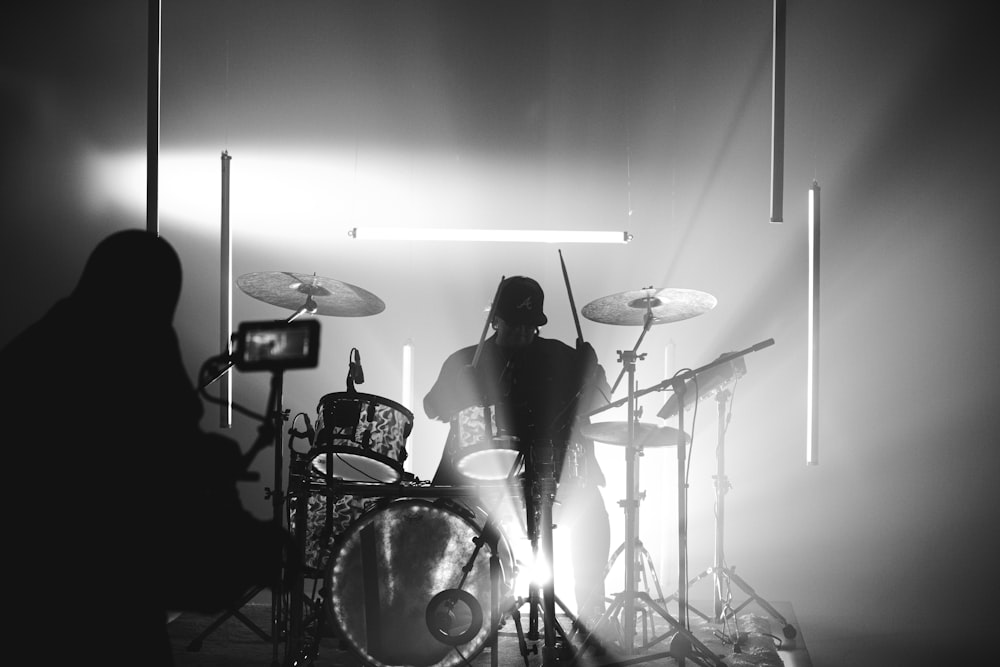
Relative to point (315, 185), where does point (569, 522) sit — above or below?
below

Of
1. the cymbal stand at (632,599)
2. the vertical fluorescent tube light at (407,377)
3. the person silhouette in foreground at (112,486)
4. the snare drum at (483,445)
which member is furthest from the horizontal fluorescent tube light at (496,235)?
the person silhouette in foreground at (112,486)

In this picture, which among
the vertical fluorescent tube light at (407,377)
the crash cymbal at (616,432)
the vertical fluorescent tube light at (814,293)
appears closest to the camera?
the crash cymbal at (616,432)

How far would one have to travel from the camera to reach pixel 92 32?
5238 millimetres

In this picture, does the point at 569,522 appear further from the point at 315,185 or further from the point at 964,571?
the point at 315,185

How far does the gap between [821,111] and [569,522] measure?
3195 mm

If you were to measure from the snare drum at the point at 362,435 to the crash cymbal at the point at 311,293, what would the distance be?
0.62 metres

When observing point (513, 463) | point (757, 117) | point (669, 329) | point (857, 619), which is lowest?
point (857, 619)

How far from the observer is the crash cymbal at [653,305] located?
4168 millimetres

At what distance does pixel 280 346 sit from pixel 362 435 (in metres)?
2.43

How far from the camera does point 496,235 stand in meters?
5.69

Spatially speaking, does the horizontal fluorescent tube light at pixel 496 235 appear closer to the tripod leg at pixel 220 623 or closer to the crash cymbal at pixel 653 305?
the crash cymbal at pixel 653 305

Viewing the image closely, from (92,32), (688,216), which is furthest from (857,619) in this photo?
(92,32)

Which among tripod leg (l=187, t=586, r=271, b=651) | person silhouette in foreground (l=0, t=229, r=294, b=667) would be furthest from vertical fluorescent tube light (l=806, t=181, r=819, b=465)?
person silhouette in foreground (l=0, t=229, r=294, b=667)

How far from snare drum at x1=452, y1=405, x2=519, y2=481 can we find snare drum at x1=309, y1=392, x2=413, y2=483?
0.25 m
